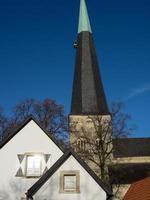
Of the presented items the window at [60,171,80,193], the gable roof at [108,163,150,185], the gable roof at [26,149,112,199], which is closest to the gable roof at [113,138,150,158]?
the gable roof at [108,163,150,185]

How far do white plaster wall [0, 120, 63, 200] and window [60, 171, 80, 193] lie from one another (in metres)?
1.95

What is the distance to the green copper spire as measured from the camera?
→ 57.6 m

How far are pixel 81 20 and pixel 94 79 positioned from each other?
12204mm

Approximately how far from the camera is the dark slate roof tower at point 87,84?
2039 inches

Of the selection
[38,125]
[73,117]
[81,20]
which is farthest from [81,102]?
[38,125]

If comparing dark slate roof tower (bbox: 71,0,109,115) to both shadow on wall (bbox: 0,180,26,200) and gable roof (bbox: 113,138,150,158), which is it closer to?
gable roof (bbox: 113,138,150,158)

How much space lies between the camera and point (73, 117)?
51.7 meters

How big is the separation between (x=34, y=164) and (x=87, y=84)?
3334cm

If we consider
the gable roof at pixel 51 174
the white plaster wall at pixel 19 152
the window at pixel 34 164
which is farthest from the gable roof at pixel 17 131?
the gable roof at pixel 51 174

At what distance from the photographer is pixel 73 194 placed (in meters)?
17.8

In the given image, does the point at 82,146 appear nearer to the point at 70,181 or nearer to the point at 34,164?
the point at 34,164

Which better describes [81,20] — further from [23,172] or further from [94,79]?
[23,172]

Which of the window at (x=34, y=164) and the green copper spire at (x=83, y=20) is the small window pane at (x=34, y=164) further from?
the green copper spire at (x=83, y=20)

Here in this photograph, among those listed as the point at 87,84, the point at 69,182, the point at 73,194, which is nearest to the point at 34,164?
the point at 69,182
